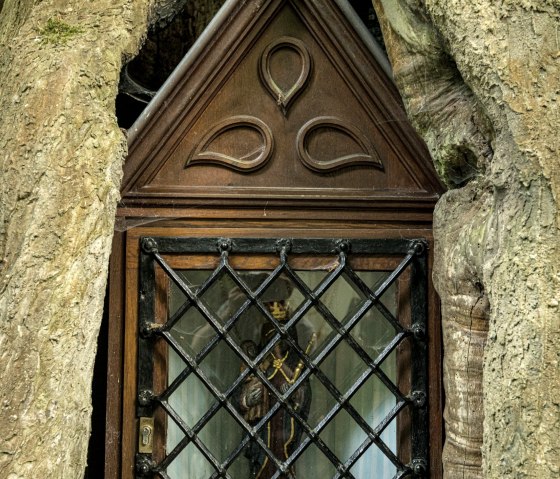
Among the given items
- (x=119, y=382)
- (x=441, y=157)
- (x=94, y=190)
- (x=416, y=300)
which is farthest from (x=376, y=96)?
(x=119, y=382)

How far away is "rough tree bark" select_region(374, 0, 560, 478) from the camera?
1.38 metres

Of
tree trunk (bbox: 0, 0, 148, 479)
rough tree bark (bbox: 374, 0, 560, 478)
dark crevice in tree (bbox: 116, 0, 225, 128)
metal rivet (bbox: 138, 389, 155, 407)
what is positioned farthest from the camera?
dark crevice in tree (bbox: 116, 0, 225, 128)

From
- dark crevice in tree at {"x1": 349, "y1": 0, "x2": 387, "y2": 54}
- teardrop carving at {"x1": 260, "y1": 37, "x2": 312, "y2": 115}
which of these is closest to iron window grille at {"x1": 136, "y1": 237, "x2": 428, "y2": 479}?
teardrop carving at {"x1": 260, "y1": 37, "x2": 312, "y2": 115}

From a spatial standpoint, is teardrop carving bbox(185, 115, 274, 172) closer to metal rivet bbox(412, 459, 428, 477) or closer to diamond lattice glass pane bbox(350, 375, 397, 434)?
diamond lattice glass pane bbox(350, 375, 397, 434)

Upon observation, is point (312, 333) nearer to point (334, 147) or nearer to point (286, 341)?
point (286, 341)

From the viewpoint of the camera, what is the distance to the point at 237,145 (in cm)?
186

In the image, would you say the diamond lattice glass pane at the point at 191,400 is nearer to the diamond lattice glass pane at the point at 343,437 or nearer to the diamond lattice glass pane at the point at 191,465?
the diamond lattice glass pane at the point at 191,465

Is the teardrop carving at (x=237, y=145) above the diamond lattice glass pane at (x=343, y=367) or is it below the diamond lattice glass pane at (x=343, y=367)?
above

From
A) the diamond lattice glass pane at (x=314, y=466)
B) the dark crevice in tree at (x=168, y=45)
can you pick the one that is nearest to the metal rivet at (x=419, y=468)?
the diamond lattice glass pane at (x=314, y=466)

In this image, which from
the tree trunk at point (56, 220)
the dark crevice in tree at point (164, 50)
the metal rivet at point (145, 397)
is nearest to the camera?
the tree trunk at point (56, 220)

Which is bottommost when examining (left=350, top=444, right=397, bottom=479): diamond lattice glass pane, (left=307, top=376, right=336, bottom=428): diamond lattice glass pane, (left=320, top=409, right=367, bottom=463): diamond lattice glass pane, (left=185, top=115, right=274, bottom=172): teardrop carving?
(left=350, top=444, right=397, bottom=479): diamond lattice glass pane

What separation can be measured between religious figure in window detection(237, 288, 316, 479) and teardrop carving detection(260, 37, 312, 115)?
0.34m

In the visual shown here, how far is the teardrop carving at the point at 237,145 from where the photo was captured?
185cm

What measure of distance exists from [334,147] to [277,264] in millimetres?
231
